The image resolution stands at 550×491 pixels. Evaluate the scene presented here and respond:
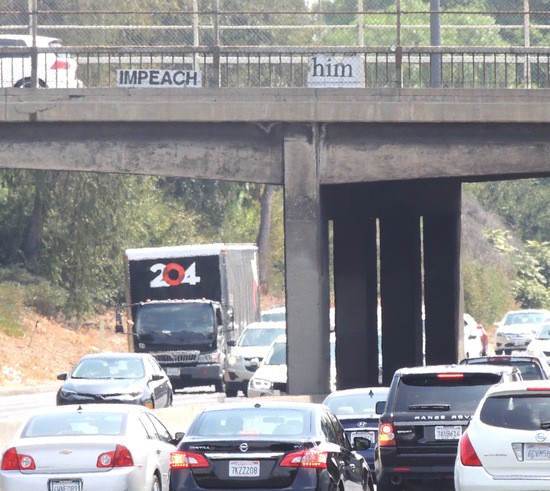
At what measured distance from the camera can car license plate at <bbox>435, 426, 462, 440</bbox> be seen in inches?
646

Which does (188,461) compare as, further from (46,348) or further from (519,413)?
(46,348)

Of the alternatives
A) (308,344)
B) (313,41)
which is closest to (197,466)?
(308,344)

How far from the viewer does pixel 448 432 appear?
16438 mm

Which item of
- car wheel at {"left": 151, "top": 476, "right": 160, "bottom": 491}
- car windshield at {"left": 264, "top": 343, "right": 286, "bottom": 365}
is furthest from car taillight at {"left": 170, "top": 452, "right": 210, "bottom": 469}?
car windshield at {"left": 264, "top": 343, "right": 286, "bottom": 365}

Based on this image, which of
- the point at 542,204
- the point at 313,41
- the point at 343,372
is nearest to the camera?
the point at 313,41

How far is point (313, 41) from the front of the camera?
1314 inches

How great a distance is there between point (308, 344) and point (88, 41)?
19.6 metres

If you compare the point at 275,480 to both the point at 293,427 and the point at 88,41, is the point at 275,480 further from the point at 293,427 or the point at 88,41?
the point at 88,41

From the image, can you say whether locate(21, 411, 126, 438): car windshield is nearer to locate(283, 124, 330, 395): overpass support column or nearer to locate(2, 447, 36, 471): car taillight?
locate(2, 447, 36, 471): car taillight

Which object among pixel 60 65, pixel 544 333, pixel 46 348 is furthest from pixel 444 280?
pixel 46 348

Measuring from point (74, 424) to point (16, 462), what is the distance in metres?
1.01

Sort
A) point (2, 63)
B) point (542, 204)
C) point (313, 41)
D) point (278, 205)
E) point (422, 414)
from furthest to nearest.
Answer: point (542, 204), point (278, 205), point (313, 41), point (2, 63), point (422, 414)

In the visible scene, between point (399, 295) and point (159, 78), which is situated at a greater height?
point (159, 78)

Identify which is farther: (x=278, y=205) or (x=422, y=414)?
(x=278, y=205)
